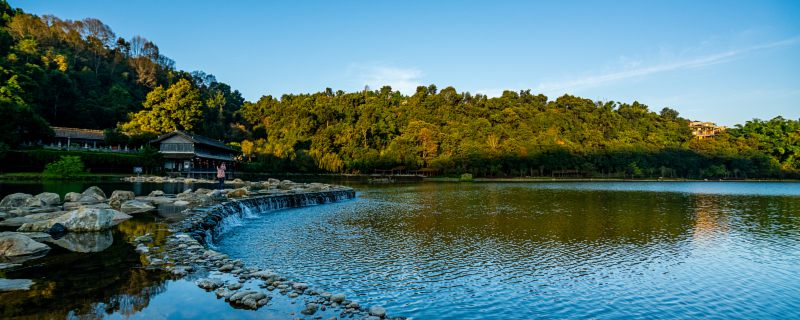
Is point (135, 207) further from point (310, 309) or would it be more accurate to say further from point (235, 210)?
point (310, 309)

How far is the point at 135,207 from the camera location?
62.8 ft

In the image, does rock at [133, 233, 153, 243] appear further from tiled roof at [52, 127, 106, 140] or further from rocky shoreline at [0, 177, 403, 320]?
tiled roof at [52, 127, 106, 140]

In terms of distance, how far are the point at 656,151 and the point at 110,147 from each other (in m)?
103

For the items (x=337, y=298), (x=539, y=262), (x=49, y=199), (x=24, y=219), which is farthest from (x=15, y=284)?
(x=49, y=199)

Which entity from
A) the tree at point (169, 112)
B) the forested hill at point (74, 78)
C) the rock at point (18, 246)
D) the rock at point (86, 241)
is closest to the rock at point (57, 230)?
the rock at point (86, 241)

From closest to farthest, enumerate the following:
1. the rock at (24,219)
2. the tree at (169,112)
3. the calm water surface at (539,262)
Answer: the calm water surface at (539,262), the rock at (24,219), the tree at (169,112)

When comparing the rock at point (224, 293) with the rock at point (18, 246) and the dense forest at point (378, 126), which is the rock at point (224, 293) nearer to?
the rock at point (18, 246)

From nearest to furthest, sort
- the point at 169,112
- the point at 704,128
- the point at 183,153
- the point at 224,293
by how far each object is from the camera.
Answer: the point at 224,293
the point at 183,153
the point at 169,112
the point at 704,128

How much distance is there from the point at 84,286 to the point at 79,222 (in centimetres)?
747

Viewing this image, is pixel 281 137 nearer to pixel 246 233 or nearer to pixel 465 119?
pixel 465 119

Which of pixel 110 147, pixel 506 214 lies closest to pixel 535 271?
pixel 506 214

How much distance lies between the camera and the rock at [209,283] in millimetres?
8617

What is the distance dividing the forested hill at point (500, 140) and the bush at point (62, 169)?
34.0m

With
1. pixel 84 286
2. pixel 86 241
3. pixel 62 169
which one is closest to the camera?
pixel 84 286
